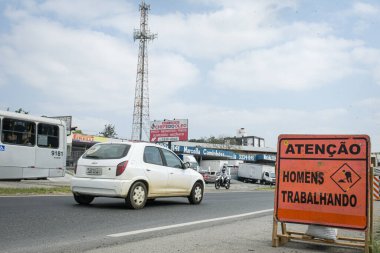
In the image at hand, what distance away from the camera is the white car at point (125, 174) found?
10.8 metres

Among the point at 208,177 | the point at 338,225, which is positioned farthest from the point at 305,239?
the point at 208,177

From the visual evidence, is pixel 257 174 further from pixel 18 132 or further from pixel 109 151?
pixel 109 151

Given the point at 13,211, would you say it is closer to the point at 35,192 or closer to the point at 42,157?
the point at 35,192

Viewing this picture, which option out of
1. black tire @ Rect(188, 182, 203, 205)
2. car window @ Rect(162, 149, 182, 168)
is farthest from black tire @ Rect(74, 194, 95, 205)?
black tire @ Rect(188, 182, 203, 205)

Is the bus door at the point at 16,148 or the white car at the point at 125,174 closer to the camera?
the white car at the point at 125,174

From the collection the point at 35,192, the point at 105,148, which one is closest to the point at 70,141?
the point at 35,192

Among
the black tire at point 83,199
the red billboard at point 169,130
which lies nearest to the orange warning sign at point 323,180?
the black tire at point 83,199

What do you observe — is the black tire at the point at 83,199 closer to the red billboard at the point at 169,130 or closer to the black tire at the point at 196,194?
the black tire at the point at 196,194

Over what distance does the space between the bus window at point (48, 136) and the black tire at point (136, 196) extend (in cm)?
1141

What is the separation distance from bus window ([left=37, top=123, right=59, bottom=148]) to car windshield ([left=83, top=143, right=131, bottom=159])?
1073 centimetres

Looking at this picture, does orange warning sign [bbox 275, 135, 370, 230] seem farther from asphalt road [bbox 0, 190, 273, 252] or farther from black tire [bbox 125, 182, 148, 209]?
black tire [bbox 125, 182, 148, 209]

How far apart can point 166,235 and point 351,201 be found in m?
2.83

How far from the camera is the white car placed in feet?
35.4

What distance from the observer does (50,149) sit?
71.5 ft
